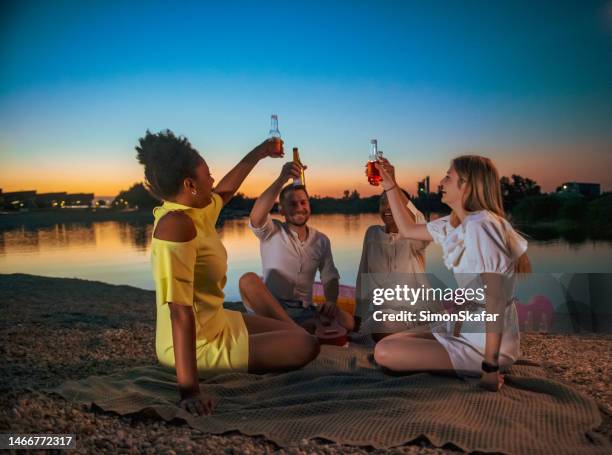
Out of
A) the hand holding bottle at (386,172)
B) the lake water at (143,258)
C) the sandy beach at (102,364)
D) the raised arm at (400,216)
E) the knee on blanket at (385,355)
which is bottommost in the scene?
the lake water at (143,258)

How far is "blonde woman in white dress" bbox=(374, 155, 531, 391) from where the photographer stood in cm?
279

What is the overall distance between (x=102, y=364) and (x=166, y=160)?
1932 mm

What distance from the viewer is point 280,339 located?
3.27 m

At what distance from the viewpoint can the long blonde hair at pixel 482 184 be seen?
2949 mm

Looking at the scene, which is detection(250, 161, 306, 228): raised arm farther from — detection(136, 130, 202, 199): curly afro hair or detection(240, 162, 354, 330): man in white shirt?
detection(136, 130, 202, 199): curly afro hair

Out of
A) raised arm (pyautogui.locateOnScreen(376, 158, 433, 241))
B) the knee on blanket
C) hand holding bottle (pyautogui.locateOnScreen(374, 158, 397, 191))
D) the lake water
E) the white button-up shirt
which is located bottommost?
the lake water

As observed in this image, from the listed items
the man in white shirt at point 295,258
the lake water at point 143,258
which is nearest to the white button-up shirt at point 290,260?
the man in white shirt at point 295,258

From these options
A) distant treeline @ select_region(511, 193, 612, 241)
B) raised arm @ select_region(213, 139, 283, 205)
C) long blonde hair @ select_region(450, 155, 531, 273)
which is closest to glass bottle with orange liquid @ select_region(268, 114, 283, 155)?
raised arm @ select_region(213, 139, 283, 205)

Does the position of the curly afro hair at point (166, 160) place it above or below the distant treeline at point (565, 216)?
above

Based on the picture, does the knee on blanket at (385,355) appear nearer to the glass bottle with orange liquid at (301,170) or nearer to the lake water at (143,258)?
the glass bottle with orange liquid at (301,170)

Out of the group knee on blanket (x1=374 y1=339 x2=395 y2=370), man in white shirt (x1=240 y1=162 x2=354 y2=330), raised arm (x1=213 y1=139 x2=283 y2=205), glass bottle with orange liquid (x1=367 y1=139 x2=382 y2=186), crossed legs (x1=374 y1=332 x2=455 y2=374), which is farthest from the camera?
man in white shirt (x1=240 y1=162 x2=354 y2=330)

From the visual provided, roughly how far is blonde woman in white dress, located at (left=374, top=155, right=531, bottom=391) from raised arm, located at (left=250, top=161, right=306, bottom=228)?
1.27 m

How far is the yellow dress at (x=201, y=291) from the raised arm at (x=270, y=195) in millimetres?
867

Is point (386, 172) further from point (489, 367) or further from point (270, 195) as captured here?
point (489, 367)
